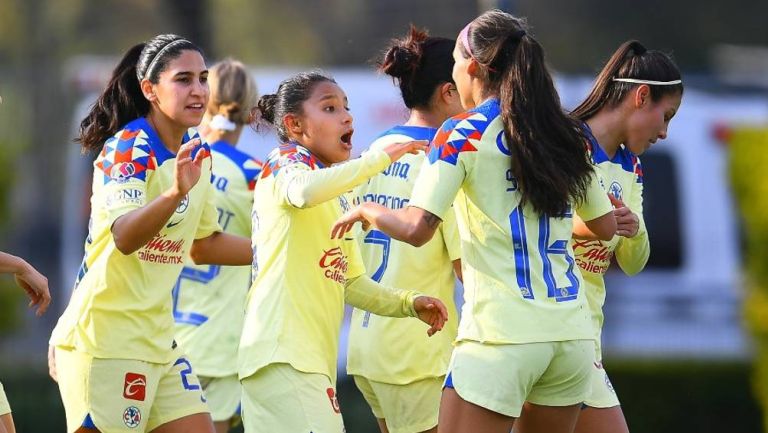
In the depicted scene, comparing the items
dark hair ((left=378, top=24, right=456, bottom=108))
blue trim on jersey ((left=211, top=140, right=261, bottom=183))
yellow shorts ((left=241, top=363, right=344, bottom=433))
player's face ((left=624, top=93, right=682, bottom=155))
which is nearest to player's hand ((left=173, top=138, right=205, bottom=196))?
yellow shorts ((left=241, top=363, right=344, bottom=433))

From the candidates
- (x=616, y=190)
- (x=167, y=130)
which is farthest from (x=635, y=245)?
(x=167, y=130)

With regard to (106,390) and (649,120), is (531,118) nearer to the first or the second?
(649,120)

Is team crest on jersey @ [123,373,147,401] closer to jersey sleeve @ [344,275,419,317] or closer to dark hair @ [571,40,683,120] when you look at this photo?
jersey sleeve @ [344,275,419,317]

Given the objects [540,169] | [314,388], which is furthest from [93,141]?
[540,169]

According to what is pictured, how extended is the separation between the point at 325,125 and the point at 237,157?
178 cm

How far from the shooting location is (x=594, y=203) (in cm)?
516

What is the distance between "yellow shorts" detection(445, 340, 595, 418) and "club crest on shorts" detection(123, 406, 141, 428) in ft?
4.19

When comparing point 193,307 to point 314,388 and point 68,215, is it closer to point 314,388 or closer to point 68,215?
point 314,388

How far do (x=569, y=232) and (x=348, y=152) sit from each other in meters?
0.98

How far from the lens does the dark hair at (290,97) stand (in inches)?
216

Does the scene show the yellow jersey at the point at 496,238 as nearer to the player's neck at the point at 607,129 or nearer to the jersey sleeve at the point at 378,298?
the jersey sleeve at the point at 378,298

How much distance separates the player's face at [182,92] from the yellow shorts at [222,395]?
1868mm

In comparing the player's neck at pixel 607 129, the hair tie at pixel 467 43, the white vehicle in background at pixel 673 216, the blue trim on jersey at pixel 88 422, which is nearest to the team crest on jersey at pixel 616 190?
the player's neck at pixel 607 129

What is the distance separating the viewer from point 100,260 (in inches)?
216
